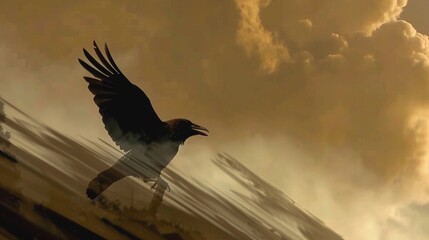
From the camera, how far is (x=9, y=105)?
6992 mm

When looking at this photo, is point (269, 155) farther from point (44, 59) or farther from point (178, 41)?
point (44, 59)

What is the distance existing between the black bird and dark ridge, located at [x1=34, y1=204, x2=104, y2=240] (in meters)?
0.96

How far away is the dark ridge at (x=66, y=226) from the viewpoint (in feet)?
12.7

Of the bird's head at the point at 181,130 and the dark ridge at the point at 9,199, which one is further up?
the bird's head at the point at 181,130

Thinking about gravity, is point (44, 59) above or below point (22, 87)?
above

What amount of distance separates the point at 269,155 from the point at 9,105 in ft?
14.0

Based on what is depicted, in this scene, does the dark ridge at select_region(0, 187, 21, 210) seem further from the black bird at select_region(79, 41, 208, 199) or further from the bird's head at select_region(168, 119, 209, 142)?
the bird's head at select_region(168, 119, 209, 142)

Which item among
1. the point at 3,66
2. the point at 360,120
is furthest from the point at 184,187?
the point at 360,120

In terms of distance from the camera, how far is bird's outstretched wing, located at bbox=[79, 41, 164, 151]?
5.21 metres

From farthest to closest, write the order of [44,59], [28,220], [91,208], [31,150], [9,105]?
[44,59], [9,105], [31,150], [91,208], [28,220]

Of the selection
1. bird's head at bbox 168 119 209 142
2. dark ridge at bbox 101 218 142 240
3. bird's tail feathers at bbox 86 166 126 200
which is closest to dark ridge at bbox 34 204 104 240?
dark ridge at bbox 101 218 142 240

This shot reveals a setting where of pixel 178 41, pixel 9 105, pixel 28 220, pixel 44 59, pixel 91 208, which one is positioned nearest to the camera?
pixel 28 220

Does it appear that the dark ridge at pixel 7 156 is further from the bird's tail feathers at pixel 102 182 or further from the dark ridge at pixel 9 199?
the dark ridge at pixel 9 199

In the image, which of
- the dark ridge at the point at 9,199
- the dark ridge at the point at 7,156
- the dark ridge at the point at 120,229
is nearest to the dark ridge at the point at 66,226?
the dark ridge at the point at 9,199
